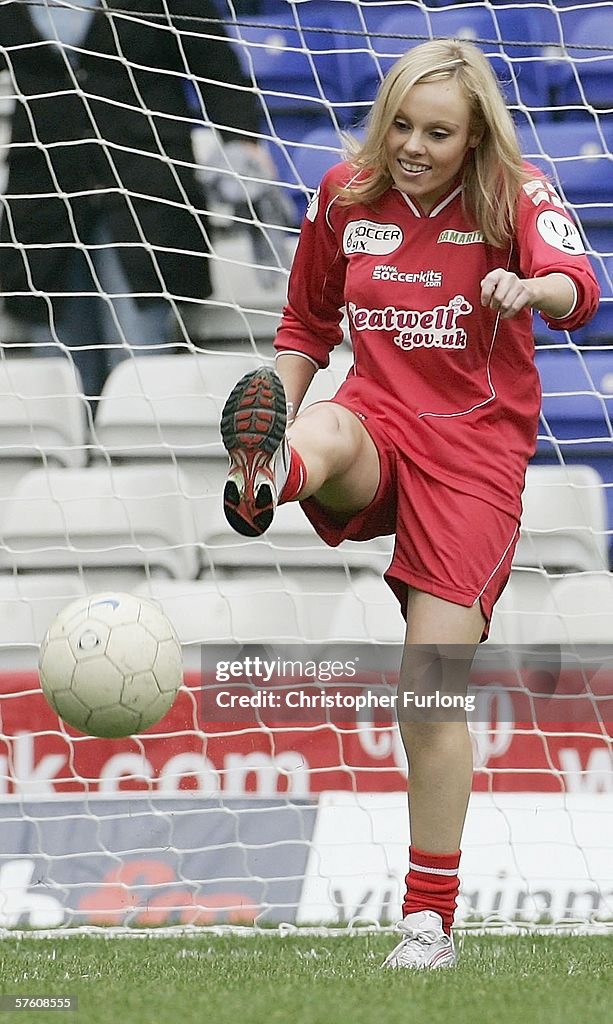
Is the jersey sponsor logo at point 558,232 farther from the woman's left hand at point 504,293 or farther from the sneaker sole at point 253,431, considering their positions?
the sneaker sole at point 253,431

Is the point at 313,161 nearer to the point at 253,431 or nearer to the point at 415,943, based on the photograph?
the point at 253,431

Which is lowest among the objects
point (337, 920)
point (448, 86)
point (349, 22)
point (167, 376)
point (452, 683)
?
point (337, 920)

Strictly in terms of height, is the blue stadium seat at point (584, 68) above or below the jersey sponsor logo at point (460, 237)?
above

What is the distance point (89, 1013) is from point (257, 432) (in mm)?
811

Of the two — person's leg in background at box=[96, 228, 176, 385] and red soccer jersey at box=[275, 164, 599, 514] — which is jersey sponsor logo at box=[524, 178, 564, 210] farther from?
person's leg in background at box=[96, 228, 176, 385]

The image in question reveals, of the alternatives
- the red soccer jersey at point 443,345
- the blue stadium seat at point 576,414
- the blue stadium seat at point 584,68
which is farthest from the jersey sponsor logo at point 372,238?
the blue stadium seat at point 584,68

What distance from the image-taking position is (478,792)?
132 inches

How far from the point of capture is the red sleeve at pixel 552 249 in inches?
83.0

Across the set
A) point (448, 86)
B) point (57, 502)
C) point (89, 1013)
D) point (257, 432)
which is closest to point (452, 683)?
point (257, 432)

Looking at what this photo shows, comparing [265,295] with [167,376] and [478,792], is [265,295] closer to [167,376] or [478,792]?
[167,376]

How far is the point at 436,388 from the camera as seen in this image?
7.68 feet

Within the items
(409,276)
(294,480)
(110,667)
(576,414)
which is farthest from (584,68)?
(110,667)

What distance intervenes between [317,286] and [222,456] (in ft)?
4.78

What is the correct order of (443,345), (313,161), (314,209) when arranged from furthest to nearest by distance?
(313,161) < (314,209) < (443,345)
